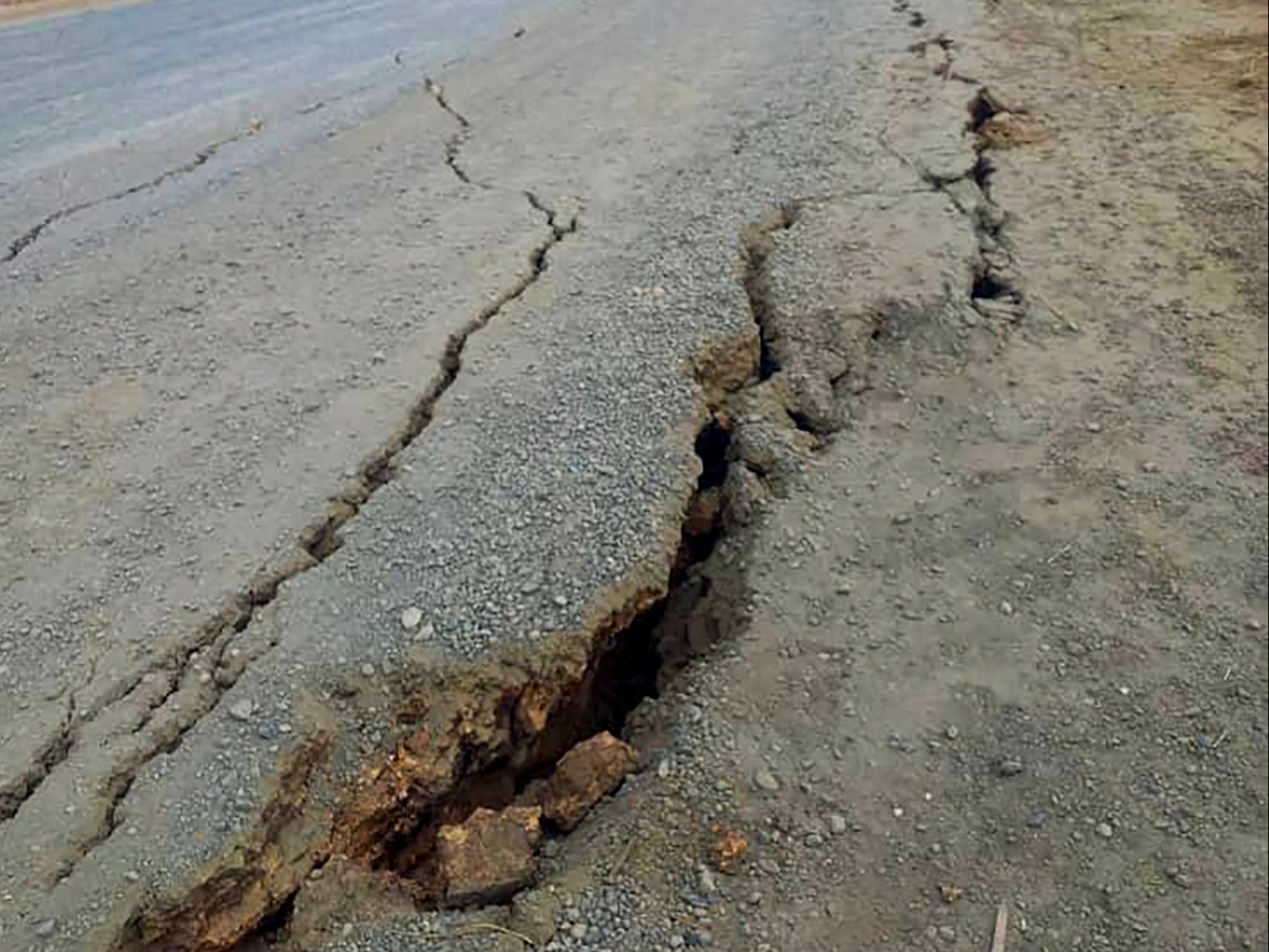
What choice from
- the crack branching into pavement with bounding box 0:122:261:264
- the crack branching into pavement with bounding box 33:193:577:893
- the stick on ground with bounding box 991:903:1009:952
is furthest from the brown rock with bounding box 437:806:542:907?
the crack branching into pavement with bounding box 0:122:261:264

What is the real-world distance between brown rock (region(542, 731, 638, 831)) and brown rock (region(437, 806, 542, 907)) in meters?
0.06

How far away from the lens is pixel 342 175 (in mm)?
6043

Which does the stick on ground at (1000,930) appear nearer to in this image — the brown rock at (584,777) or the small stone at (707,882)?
the small stone at (707,882)

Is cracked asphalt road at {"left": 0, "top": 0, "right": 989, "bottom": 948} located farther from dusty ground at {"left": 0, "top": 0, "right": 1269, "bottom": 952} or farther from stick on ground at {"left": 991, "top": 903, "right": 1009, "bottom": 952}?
stick on ground at {"left": 991, "top": 903, "right": 1009, "bottom": 952}

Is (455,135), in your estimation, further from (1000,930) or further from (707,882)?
(1000,930)

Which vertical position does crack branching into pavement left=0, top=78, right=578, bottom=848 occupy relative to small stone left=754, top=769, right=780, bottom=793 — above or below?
above

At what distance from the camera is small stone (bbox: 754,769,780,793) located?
290 cm

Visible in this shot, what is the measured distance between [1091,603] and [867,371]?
118cm

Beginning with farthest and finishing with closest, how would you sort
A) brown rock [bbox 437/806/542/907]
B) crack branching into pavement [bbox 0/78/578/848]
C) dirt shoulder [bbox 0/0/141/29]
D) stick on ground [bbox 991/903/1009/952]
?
dirt shoulder [bbox 0/0/141/29] < crack branching into pavement [bbox 0/78/578/848] < brown rock [bbox 437/806/542/907] < stick on ground [bbox 991/903/1009/952]

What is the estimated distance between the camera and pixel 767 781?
292cm

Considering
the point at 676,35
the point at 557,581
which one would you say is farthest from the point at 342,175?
the point at 557,581

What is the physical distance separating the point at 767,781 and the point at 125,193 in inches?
189

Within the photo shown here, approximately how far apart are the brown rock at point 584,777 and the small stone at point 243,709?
0.75 meters

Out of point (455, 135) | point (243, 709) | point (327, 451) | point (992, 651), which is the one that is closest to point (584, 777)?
point (243, 709)
